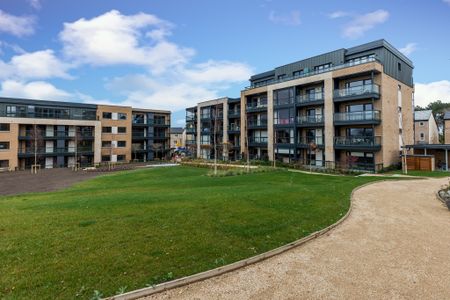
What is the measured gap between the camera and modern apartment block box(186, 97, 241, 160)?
50.0 meters

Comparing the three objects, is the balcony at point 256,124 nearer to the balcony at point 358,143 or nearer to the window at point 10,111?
the balcony at point 358,143

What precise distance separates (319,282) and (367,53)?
1406 inches

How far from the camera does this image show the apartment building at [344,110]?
30.5 meters

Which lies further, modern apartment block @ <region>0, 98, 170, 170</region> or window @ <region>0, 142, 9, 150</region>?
modern apartment block @ <region>0, 98, 170, 170</region>

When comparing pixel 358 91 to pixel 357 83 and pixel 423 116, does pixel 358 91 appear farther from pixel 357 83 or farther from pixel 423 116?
pixel 423 116

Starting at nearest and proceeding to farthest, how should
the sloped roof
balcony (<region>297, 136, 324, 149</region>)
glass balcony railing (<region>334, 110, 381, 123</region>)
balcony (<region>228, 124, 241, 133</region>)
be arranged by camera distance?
glass balcony railing (<region>334, 110, 381, 123</region>) → balcony (<region>297, 136, 324, 149</region>) → the sloped roof → balcony (<region>228, 124, 241, 133</region>)

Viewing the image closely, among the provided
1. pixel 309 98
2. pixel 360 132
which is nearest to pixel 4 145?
pixel 309 98

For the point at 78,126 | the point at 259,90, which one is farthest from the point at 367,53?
the point at 78,126

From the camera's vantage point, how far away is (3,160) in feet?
140

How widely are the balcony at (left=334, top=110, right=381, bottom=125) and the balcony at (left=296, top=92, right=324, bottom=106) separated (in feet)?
11.1

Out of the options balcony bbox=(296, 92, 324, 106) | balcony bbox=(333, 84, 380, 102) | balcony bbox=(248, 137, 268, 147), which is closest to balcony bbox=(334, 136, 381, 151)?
balcony bbox=(333, 84, 380, 102)

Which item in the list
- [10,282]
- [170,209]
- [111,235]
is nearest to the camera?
[10,282]

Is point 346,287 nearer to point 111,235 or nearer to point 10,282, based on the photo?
point 111,235

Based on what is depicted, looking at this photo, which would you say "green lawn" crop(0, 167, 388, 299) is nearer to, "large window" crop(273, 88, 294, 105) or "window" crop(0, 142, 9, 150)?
"large window" crop(273, 88, 294, 105)
